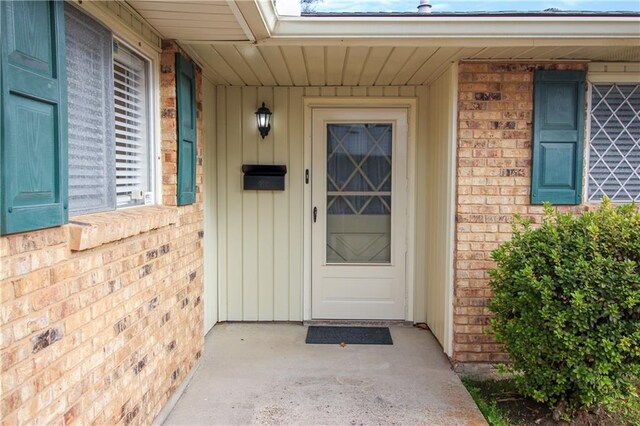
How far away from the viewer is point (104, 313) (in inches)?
78.9

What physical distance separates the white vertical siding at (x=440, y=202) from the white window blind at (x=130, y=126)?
84.1 inches

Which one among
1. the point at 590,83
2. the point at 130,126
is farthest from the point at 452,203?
the point at 130,126

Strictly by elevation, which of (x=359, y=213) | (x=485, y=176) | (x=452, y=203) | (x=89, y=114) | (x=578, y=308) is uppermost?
(x=89, y=114)

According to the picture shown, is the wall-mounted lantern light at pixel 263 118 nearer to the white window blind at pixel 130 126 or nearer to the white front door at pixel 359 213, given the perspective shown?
the white front door at pixel 359 213

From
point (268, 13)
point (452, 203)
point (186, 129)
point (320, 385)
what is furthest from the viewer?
point (452, 203)

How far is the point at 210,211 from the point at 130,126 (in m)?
1.66

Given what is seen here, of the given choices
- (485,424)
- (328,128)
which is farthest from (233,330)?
(485,424)

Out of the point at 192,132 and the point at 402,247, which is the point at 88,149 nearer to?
the point at 192,132

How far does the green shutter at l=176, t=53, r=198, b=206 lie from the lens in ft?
9.55

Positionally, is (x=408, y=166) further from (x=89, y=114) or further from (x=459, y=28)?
(x=89, y=114)

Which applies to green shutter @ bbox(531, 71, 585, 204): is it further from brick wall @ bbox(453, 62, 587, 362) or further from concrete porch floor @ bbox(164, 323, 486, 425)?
concrete porch floor @ bbox(164, 323, 486, 425)

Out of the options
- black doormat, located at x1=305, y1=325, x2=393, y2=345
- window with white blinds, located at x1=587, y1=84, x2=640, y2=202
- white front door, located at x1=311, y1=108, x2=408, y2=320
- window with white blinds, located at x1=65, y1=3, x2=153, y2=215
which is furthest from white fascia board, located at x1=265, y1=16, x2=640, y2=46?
black doormat, located at x1=305, y1=325, x2=393, y2=345

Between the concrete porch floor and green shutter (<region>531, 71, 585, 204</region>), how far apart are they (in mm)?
1531

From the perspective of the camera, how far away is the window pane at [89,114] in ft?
6.42
